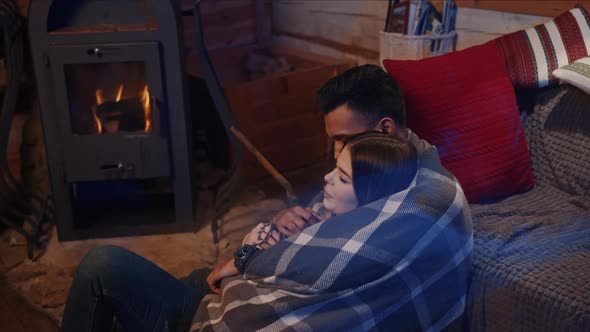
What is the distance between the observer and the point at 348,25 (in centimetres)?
313

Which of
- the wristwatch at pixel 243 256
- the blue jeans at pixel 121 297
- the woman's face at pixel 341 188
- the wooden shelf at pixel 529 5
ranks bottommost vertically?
the blue jeans at pixel 121 297

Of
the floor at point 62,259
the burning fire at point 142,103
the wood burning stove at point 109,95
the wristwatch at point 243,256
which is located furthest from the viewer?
the burning fire at point 142,103

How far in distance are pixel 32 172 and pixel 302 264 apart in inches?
77.2

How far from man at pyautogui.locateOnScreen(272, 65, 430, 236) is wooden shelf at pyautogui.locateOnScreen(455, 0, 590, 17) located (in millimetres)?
862

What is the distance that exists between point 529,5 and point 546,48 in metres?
0.40

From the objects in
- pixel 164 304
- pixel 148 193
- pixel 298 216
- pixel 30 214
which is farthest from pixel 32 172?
pixel 298 216

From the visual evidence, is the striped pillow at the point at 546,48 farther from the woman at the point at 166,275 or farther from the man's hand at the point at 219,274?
the man's hand at the point at 219,274

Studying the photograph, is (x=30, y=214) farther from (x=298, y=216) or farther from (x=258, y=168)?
(x=298, y=216)

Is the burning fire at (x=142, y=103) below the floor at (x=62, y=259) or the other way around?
the other way around

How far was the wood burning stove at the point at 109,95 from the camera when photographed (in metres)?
2.20

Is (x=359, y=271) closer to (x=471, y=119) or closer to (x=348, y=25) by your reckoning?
(x=471, y=119)

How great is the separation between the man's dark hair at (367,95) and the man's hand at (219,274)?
0.49 meters

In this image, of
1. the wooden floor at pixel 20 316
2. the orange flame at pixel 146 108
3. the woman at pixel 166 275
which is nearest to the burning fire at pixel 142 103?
the orange flame at pixel 146 108

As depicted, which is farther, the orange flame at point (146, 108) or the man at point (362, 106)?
the orange flame at point (146, 108)
